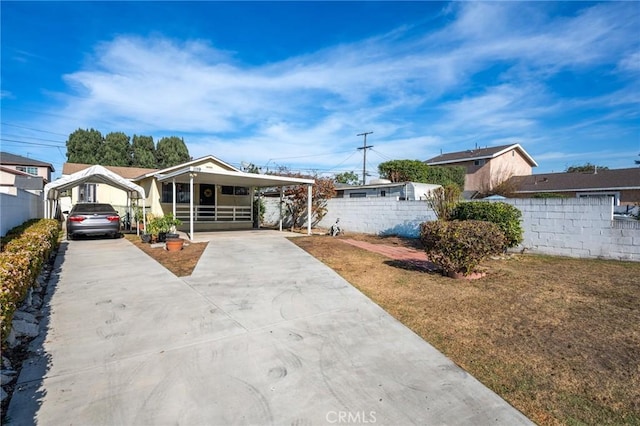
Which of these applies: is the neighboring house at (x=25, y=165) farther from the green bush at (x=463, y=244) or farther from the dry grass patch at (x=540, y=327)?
the dry grass patch at (x=540, y=327)

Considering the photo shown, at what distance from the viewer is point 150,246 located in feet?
33.1

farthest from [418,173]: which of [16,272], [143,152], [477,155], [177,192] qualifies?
[143,152]

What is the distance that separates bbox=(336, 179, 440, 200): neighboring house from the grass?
818 centimetres

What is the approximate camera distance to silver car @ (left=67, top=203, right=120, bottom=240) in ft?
36.0

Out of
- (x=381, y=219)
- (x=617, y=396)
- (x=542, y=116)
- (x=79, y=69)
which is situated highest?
(x=79, y=69)

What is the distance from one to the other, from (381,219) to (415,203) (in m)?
1.83

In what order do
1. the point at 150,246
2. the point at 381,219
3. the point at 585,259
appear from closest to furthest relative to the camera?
the point at 585,259 → the point at 150,246 → the point at 381,219

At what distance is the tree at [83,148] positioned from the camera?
3884 cm

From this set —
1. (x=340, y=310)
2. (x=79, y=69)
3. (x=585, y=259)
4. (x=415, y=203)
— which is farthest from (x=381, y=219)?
(x=79, y=69)

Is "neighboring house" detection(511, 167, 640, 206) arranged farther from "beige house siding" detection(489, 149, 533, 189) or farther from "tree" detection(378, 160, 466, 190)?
"tree" detection(378, 160, 466, 190)

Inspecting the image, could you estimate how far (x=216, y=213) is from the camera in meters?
15.5

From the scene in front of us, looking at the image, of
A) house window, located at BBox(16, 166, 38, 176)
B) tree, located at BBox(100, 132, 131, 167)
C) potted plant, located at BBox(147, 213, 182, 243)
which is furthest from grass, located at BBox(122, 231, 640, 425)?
tree, located at BBox(100, 132, 131, 167)

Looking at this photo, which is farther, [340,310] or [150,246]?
[150,246]

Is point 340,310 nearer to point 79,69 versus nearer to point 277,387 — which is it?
point 277,387
